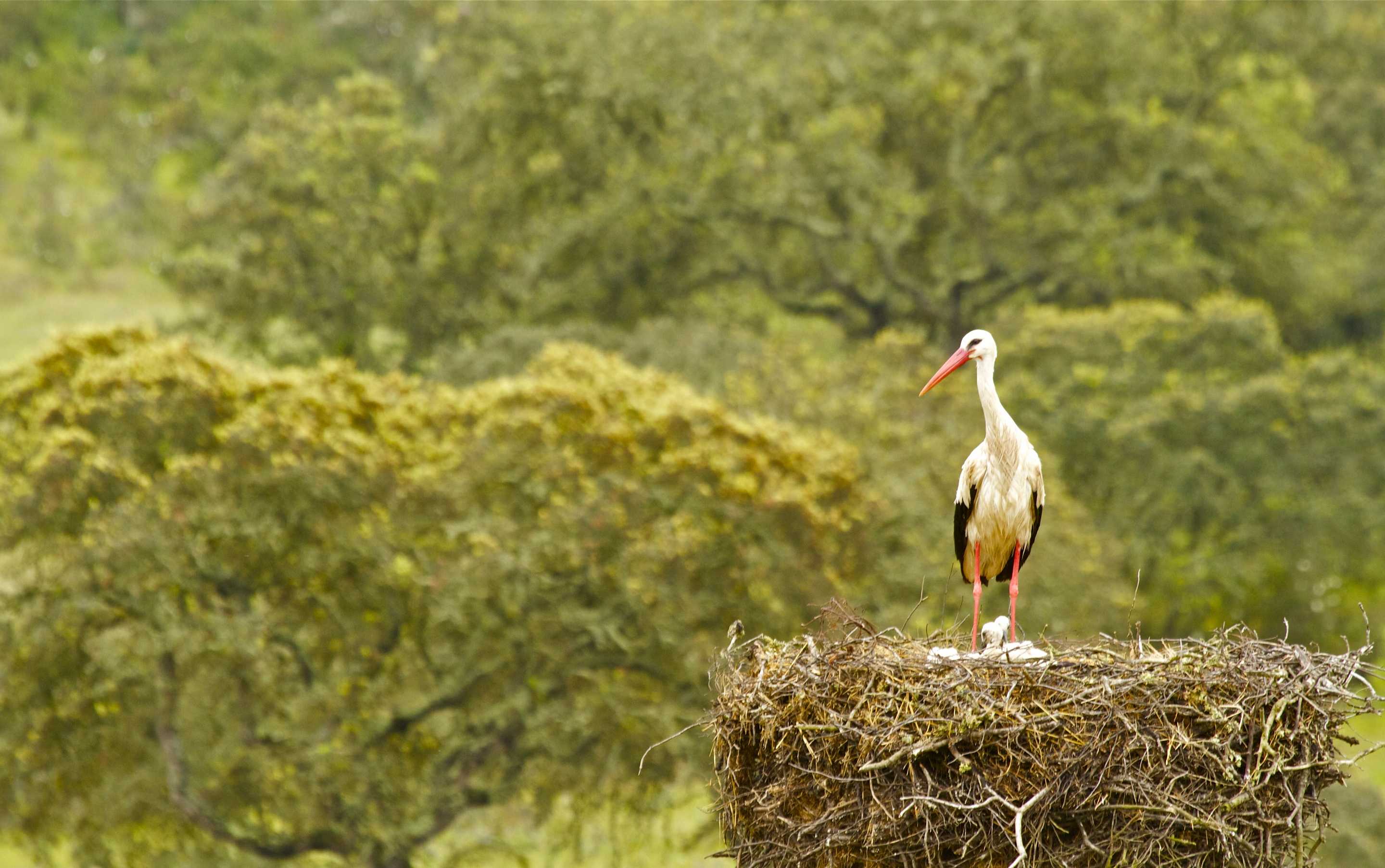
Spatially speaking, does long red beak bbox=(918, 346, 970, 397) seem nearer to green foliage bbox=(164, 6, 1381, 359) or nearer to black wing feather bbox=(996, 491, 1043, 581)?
black wing feather bbox=(996, 491, 1043, 581)

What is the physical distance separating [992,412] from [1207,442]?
59.7ft

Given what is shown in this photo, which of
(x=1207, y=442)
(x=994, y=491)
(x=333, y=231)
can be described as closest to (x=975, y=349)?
(x=994, y=491)

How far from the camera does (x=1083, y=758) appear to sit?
7.02m

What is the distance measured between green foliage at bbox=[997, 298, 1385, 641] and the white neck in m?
16.8

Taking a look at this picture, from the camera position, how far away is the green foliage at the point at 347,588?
1648 cm

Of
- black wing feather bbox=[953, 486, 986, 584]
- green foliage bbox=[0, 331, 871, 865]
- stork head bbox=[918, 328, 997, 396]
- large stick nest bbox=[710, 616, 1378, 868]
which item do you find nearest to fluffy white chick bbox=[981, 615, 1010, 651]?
black wing feather bbox=[953, 486, 986, 584]

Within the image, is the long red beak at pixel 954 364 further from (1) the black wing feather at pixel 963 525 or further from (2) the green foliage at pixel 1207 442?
(2) the green foliage at pixel 1207 442

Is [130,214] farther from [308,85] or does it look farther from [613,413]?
[613,413]

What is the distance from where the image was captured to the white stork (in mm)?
8680

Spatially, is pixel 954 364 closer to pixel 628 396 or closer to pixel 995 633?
pixel 995 633

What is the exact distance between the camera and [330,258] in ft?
98.8

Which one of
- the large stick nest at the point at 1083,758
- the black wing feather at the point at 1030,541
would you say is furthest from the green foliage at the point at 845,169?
the large stick nest at the point at 1083,758

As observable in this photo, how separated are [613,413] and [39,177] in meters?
37.1

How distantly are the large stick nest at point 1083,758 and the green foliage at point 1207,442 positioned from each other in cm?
1807
